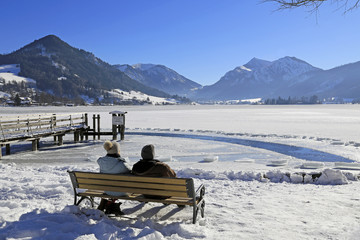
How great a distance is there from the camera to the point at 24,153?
1541cm

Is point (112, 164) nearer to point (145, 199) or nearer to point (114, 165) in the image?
point (114, 165)

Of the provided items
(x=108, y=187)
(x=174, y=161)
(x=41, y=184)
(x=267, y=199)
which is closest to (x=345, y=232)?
(x=267, y=199)

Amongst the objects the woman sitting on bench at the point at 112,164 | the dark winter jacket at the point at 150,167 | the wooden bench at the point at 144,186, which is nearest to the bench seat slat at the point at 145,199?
the wooden bench at the point at 144,186

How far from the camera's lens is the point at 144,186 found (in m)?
5.25

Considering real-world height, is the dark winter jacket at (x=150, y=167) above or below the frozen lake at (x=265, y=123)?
above

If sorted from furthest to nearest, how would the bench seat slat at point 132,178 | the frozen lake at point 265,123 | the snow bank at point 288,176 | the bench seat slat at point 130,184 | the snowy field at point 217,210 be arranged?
the frozen lake at point 265,123, the snow bank at point 288,176, the bench seat slat at point 130,184, the bench seat slat at point 132,178, the snowy field at point 217,210

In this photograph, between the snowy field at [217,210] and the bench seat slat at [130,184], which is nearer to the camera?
the snowy field at [217,210]

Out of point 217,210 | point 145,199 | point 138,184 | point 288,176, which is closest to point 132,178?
point 138,184

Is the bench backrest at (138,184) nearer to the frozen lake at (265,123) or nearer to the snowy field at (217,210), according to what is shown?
the snowy field at (217,210)

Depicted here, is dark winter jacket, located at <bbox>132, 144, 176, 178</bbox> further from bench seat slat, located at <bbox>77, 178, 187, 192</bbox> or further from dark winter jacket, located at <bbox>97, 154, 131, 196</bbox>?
bench seat slat, located at <bbox>77, 178, 187, 192</bbox>

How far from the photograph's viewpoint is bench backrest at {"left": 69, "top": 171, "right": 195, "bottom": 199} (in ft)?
16.7

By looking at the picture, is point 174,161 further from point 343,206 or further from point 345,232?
point 345,232

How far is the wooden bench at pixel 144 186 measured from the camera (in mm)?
5121

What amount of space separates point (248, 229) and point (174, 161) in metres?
7.86
